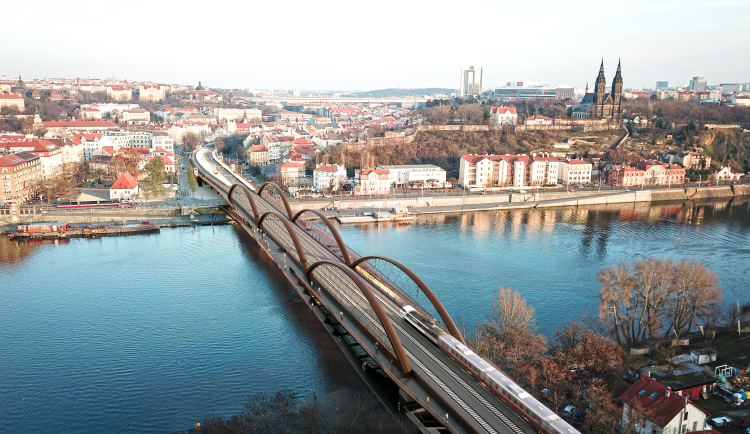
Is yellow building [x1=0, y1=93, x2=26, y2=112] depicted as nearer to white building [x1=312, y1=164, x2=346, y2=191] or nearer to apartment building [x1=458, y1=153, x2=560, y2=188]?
white building [x1=312, y1=164, x2=346, y2=191]

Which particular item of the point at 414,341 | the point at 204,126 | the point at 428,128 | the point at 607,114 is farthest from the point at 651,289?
the point at 204,126

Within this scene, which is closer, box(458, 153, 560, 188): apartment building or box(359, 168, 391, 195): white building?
box(359, 168, 391, 195): white building

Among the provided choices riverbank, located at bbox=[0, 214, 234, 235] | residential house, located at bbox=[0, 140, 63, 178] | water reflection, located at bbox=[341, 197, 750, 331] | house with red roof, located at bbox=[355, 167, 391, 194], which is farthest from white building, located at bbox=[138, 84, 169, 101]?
water reflection, located at bbox=[341, 197, 750, 331]

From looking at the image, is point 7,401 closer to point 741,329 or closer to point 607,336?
point 607,336

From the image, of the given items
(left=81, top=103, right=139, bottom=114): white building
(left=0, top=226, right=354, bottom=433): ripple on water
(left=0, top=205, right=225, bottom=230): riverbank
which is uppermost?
(left=81, top=103, right=139, bottom=114): white building

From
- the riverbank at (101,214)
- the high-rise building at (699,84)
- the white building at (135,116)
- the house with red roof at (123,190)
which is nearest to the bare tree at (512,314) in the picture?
the riverbank at (101,214)

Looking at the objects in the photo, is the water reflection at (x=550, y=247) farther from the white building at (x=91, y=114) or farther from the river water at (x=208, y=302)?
the white building at (x=91, y=114)

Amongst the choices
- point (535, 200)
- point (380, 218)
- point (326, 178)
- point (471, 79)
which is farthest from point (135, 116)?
point (471, 79)
